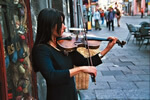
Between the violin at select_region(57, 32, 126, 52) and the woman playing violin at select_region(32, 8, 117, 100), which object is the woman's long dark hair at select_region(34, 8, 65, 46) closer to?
the woman playing violin at select_region(32, 8, 117, 100)

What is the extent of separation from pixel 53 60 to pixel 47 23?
28cm

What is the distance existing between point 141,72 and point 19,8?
4092 millimetres

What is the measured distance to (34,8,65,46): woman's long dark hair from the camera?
1.72 m

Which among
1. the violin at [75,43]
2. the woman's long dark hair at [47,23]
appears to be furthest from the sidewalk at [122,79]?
the woman's long dark hair at [47,23]

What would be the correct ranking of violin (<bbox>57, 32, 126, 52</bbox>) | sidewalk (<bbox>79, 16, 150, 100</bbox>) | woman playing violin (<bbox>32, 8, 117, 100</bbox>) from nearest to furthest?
woman playing violin (<bbox>32, 8, 117, 100</bbox>) < violin (<bbox>57, 32, 126, 52</bbox>) < sidewalk (<bbox>79, 16, 150, 100</bbox>)

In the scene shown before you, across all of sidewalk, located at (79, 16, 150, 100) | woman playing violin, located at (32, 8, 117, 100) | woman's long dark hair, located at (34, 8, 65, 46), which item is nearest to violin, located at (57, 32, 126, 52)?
woman playing violin, located at (32, 8, 117, 100)

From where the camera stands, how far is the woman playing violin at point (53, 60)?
65.9 inches

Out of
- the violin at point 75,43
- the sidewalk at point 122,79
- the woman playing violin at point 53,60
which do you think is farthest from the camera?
the sidewalk at point 122,79

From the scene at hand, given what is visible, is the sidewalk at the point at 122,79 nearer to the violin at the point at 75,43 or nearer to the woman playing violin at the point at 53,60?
Answer: the violin at the point at 75,43

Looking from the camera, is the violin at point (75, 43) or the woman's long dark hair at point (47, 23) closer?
the woman's long dark hair at point (47, 23)

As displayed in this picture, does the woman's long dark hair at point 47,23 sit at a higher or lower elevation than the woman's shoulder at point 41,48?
higher

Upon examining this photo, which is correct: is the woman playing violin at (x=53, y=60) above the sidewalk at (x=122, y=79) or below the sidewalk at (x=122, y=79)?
above

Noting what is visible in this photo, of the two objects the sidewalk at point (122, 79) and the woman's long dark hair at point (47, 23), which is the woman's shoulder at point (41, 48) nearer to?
the woman's long dark hair at point (47, 23)

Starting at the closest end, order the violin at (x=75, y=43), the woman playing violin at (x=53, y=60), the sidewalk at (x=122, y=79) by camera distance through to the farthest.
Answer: the woman playing violin at (x=53, y=60) → the violin at (x=75, y=43) → the sidewalk at (x=122, y=79)
